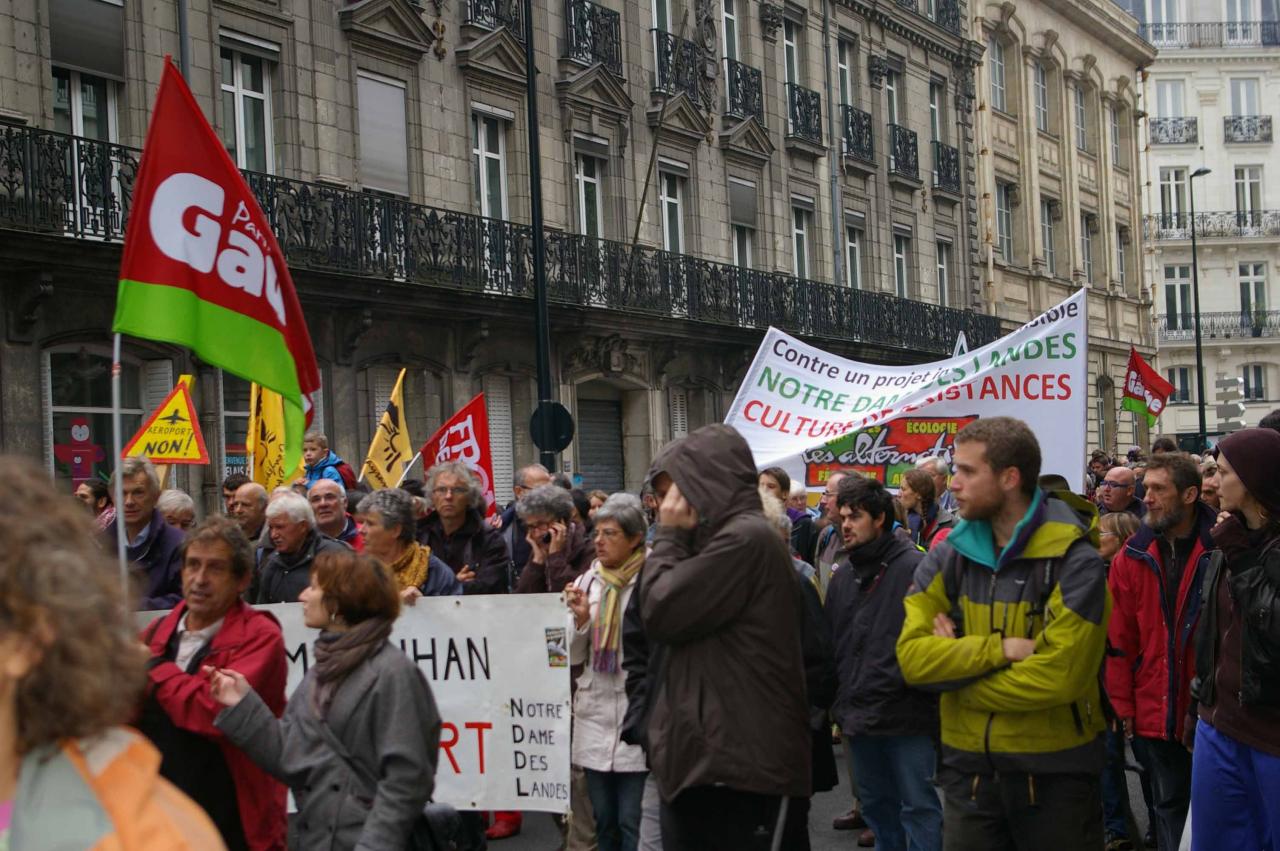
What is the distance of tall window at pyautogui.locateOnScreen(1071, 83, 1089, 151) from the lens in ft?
145

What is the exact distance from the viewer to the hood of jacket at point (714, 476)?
4562 mm

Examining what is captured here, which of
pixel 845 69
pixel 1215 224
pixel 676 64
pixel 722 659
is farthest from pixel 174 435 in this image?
pixel 1215 224

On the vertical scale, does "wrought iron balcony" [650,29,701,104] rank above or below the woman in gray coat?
above

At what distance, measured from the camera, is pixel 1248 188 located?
63.0 meters

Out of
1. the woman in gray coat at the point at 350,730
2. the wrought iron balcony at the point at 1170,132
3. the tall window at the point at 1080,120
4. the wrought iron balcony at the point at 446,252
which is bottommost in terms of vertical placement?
the woman in gray coat at the point at 350,730

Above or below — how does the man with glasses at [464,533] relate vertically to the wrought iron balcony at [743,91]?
below

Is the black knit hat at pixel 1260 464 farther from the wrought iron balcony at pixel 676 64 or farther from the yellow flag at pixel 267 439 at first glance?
the wrought iron balcony at pixel 676 64

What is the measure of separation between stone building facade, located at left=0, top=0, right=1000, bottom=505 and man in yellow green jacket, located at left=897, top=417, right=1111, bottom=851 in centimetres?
1244

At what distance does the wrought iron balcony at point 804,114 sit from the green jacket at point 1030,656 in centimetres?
2609

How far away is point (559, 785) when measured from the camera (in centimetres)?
677

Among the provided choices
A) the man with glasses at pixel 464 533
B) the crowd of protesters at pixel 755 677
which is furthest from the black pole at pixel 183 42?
the crowd of protesters at pixel 755 677

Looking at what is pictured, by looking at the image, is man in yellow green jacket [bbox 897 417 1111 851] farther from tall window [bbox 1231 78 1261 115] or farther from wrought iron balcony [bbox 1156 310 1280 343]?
tall window [bbox 1231 78 1261 115]

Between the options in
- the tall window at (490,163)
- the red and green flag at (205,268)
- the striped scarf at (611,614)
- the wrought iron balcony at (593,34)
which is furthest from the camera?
the wrought iron balcony at (593,34)

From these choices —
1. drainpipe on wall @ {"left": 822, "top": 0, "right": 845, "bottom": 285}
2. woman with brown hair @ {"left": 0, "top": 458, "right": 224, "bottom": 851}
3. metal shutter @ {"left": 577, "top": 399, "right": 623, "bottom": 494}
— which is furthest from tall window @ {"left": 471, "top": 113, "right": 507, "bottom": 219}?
woman with brown hair @ {"left": 0, "top": 458, "right": 224, "bottom": 851}
